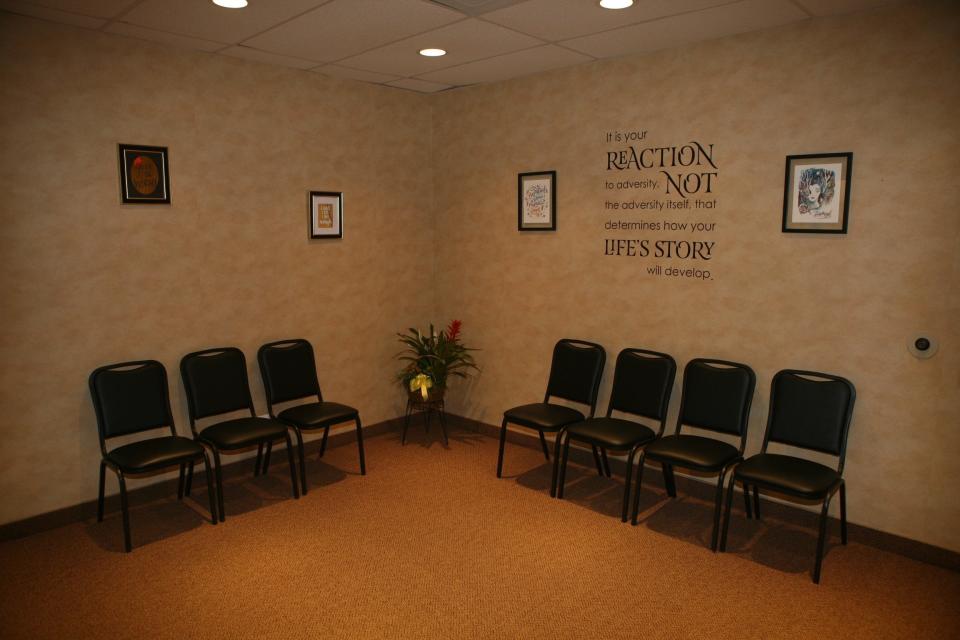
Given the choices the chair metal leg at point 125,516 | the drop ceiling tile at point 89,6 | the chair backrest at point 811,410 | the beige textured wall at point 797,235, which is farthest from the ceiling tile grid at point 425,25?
the chair metal leg at point 125,516

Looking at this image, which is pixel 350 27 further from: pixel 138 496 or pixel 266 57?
pixel 138 496

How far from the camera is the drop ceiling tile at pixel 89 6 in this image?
11.0 ft

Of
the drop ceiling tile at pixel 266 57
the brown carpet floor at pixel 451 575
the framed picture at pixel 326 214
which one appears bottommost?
the brown carpet floor at pixel 451 575

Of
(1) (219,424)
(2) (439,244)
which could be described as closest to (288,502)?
(1) (219,424)

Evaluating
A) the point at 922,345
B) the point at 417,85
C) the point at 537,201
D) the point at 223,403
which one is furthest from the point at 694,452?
the point at 417,85

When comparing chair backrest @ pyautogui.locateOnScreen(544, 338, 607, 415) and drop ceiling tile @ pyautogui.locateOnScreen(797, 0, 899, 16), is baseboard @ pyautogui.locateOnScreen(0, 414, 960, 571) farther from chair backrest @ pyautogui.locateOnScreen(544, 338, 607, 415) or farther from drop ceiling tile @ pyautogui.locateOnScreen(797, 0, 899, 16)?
drop ceiling tile @ pyautogui.locateOnScreen(797, 0, 899, 16)

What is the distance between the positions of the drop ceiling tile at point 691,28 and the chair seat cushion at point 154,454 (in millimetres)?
3468

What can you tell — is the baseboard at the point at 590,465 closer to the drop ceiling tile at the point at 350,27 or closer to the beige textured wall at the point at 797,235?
the beige textured wall at the point at 797,235

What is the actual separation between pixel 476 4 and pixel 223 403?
9.98 feet

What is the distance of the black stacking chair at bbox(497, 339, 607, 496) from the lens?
4520 millimetres

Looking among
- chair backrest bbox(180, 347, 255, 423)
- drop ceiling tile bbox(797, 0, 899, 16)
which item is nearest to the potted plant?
chair backrest bbox(180, 347, 255, 423)

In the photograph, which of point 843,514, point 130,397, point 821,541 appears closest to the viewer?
point 821,541

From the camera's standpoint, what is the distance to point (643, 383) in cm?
443

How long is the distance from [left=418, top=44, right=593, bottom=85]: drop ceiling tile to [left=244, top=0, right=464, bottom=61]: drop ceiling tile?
84 cm
